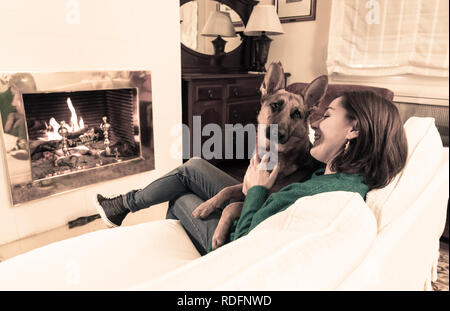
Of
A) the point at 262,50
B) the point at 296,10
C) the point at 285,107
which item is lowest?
the point at 285,107

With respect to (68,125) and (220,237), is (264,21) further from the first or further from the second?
(220,237)

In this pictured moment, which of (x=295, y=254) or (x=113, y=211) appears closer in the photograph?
(x=295, y=254)

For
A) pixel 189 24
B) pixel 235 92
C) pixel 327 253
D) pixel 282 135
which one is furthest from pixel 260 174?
pixel 189 24

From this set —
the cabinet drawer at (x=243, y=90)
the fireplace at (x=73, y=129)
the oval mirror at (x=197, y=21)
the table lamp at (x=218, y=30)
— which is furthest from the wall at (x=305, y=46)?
the fireplace at (x=73, y=129)

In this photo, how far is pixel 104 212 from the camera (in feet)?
4.51

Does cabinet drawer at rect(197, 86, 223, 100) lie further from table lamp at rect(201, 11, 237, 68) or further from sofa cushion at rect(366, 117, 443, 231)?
sofa cushion at rect(366, 117, 443, 231)

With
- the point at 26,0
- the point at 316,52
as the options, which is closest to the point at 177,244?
the point at 26,0

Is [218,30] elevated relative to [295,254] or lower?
elevated

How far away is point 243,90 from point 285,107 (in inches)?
67.3

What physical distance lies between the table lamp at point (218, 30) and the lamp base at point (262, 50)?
294 millimetres

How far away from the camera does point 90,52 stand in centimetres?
170

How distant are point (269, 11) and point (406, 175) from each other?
94.8 inches

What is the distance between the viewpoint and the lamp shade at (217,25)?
281 cm

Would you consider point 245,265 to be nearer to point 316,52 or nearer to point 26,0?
point 26,0
